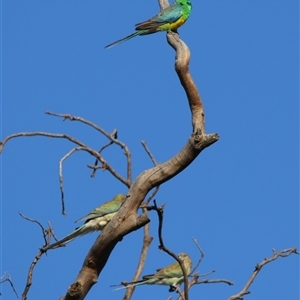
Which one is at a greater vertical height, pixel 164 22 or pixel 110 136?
pixel 164 22

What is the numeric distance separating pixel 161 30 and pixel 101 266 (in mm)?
4225

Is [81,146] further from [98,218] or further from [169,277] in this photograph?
[169,277]

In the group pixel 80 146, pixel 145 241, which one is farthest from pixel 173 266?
pixel 80 146

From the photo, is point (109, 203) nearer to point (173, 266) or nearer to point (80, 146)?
point (173, 266)

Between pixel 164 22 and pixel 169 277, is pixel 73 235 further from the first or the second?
pixel 164 22

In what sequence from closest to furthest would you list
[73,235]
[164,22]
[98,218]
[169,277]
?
[73,235] < [98,218] < [169,277] < [164,22]

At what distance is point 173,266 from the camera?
8750mm

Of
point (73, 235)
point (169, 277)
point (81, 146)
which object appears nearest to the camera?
point (81, 146)

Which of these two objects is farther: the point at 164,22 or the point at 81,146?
the point at 164,22

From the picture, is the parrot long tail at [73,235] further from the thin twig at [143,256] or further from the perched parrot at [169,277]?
the perched parrot at [169,277]

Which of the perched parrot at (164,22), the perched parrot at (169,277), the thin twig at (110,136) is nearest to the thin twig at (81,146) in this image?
the thin twig at (110,136)

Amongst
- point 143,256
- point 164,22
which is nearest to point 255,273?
point 143,256

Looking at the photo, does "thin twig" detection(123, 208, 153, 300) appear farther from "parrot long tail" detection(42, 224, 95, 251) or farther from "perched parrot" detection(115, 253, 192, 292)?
"perched parrot" detection(115, 253, 192, 292)

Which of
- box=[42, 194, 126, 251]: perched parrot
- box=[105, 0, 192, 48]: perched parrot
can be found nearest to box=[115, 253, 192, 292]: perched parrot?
box=[42, 194, 126, 251]: perched parrot
